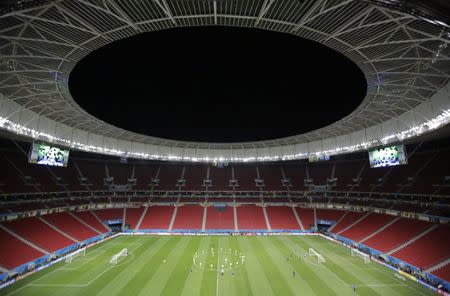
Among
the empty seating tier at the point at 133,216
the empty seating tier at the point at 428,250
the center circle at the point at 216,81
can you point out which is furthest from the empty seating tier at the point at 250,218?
the empty seating tier at the point at 428,250

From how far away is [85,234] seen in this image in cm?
4412

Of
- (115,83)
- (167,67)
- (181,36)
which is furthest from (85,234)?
(181,36)

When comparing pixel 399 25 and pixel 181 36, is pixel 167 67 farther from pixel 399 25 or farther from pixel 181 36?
pixel 399 25

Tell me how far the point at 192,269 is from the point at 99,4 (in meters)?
28.3

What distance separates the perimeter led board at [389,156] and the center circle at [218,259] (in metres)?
23.1

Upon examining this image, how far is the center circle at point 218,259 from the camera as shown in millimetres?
31094

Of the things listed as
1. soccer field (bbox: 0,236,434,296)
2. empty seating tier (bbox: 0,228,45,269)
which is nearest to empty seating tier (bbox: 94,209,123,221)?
soccer field (bbox: 0,236,434,296)

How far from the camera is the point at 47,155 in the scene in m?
34.0

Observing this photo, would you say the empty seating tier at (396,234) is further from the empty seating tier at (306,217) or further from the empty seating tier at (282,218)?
the empty seating tier at (282,218)

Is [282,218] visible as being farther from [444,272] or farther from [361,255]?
[444,272]

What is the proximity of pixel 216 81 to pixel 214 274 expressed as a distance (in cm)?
2276

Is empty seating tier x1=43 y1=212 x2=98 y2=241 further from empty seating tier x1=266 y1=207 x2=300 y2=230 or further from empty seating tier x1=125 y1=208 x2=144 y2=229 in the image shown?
empty seating tier x1=266 y1=207 x2=300 y2=230

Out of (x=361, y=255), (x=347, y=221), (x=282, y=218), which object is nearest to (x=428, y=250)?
(x=361, y=255)

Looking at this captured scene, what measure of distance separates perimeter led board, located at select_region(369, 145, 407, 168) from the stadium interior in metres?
0.21
